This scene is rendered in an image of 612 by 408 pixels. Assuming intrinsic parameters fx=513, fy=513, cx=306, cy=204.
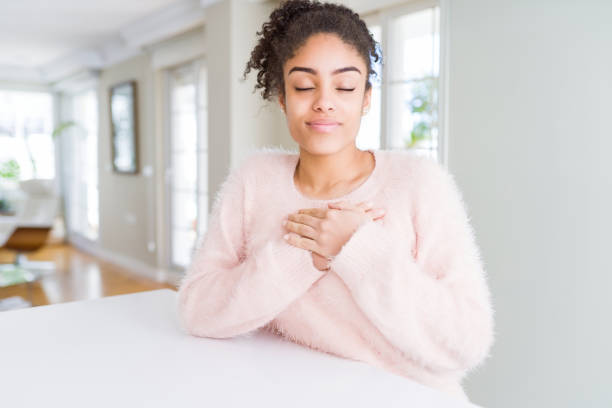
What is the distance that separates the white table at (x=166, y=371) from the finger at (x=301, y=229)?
199 mm

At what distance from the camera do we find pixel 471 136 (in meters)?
2.44

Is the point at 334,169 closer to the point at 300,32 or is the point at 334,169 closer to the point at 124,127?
the point at 300,32

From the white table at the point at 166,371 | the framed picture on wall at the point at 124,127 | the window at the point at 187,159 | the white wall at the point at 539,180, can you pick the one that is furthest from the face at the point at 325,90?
the framed picture on wall at the point at 124,127

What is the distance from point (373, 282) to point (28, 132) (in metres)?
8.24

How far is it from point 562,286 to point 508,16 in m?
1.18

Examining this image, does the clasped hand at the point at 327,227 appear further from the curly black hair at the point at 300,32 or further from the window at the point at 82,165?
the window at the point at 82,165

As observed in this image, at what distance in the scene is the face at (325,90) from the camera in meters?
0.93

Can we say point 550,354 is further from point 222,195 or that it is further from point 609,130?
point 222,195

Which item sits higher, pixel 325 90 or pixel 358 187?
pixel 325 90

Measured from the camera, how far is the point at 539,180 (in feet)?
7.12

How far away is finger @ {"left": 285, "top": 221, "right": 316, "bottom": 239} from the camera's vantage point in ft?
2.93

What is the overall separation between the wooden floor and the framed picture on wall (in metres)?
1.18

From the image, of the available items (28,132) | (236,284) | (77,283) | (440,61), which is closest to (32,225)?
(77,283)

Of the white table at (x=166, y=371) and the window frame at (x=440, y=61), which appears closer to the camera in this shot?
the white table at (x=166, y=371)
